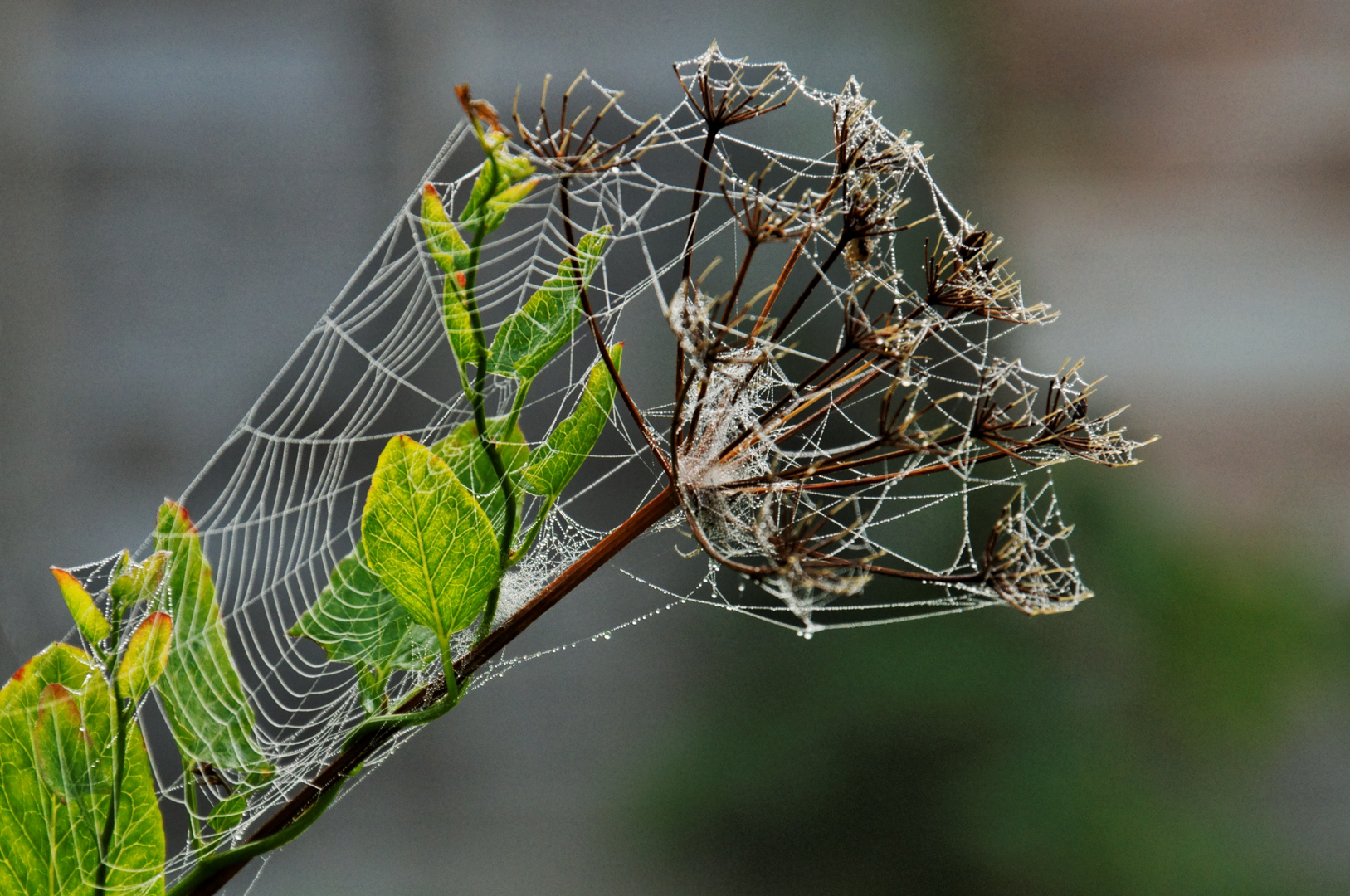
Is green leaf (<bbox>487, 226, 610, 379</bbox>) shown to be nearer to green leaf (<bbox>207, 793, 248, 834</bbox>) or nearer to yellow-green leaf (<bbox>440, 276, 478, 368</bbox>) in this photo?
yellow-green leaf (<bbox>440, 276, 478, 368</bbox>)

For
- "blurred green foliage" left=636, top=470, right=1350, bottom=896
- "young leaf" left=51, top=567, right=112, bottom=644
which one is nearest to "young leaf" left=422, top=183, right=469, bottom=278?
"young leaf" left=51, top=567, right=112, bottom=644

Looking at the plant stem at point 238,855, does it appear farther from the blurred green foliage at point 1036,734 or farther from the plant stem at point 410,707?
the blurred green foliage at point 1036,734

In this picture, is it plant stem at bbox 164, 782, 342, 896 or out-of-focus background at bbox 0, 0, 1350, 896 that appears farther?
out-of-focus background at bbox 0, 0, 1350, 896

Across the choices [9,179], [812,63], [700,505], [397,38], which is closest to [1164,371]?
[812,63]

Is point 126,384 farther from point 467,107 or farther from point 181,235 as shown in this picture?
point 467,107

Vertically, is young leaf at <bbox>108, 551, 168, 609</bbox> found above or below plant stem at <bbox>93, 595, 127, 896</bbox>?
above

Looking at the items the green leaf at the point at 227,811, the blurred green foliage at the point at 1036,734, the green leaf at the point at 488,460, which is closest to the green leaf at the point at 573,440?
the green leaf at the point at 488,460

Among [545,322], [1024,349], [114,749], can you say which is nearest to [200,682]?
[114,749]
